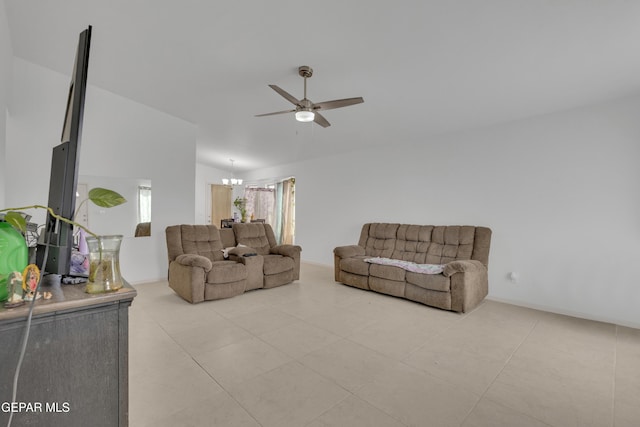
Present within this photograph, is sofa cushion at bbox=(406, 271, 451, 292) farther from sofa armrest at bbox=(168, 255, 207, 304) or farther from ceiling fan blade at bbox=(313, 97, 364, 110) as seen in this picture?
sofa armrest at bbox=(168, 255, 207, 304)

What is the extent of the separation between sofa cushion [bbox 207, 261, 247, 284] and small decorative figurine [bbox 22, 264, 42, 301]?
2.90 meters

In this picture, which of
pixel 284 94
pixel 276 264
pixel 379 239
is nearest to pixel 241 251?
pixel 276 264

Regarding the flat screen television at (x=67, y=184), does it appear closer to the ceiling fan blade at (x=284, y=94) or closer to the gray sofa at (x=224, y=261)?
the ceiling fan blade at (x=284, y=94)

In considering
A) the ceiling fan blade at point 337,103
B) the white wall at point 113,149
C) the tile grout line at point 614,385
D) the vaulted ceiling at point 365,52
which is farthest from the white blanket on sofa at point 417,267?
the white wall at point 113,149

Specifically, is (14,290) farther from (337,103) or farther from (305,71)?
(305,71)

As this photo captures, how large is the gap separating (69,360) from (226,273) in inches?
116

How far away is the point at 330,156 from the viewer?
6043 mm

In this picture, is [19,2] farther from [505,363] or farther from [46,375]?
[505,363]

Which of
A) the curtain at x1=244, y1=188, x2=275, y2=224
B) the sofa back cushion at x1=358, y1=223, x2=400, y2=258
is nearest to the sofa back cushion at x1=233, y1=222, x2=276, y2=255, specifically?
the sofa back cushion at x1=358, y1=223, x2=400, y2=258

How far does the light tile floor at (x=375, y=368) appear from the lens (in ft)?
5.41

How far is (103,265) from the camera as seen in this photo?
88 centimetres

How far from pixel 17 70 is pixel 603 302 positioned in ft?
24.4

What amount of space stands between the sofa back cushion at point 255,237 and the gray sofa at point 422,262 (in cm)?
123

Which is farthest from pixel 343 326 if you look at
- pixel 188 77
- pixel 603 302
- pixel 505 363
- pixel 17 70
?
pixel 17 70
